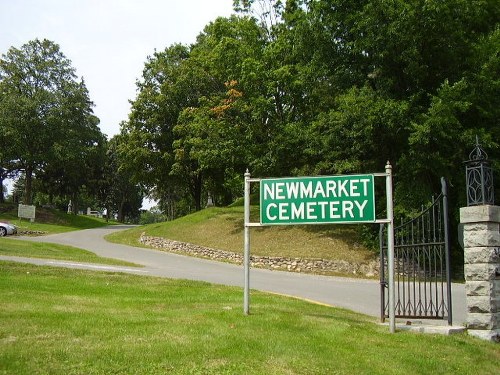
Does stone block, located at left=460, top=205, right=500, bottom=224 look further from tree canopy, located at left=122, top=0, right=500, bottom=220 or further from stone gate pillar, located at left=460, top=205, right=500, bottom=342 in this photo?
tree canopy, located at left=122, top=0, right=500, bottom=220

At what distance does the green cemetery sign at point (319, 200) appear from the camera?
8.38 meters

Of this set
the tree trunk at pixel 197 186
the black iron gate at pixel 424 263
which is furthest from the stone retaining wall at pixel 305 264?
the tree trunk at pixel 197 186

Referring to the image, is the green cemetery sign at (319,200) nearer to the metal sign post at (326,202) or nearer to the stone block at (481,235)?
the metal sign post at (326,202)

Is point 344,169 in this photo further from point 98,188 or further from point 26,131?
point 98,188

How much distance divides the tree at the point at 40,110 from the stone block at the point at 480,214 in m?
45.2

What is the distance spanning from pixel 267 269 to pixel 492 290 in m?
15.1

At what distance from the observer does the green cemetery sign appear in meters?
8.38

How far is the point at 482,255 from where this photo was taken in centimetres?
841

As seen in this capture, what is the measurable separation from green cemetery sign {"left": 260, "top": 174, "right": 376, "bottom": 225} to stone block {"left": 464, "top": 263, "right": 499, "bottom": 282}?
1.86 meters

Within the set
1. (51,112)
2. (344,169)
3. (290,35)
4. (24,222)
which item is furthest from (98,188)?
(344,169)

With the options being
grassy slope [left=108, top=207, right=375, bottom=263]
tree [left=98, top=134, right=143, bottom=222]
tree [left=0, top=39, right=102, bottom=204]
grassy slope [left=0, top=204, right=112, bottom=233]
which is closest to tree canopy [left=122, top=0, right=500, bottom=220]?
grassy slope [left=108, top=207, right=375, bottom=263]

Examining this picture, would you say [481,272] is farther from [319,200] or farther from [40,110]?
[40,110]

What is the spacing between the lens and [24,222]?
143 ft

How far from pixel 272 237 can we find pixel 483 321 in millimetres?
18539
